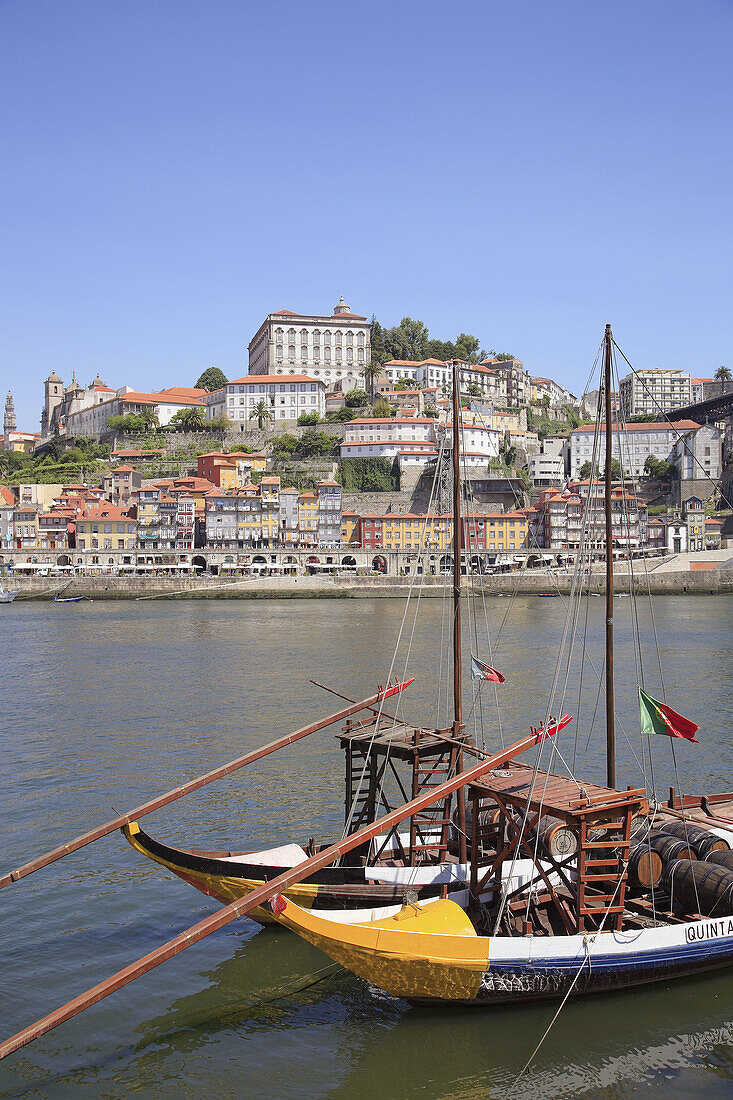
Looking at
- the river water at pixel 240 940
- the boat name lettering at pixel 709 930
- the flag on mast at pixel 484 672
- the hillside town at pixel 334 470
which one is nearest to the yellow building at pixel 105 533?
the hillside town at pixel 334 470

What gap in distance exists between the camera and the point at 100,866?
13.5 meters

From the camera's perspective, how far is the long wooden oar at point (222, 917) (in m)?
7.48

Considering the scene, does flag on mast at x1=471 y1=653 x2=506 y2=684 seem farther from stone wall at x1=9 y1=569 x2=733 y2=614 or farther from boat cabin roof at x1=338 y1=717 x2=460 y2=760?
stone wall at x1=9 y1=569 x2=733 y2=614

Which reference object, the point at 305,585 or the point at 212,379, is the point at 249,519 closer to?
the point at 305,585

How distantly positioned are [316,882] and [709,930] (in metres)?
4.18

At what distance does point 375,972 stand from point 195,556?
75.5 metres

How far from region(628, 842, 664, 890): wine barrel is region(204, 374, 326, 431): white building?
94.7m

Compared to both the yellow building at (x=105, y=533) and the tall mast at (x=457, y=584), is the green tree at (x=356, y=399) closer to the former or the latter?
the yellow building at (x=105, y=533)

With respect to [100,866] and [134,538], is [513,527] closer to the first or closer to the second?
[134,538]

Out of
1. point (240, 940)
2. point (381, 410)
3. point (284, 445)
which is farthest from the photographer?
point (381, 410)

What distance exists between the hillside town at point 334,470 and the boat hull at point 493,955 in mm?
56453

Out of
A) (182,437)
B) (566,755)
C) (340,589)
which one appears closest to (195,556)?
(340,589)

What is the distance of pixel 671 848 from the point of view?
10180 millimetres

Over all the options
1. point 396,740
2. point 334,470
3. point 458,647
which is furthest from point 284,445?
point 396,740
